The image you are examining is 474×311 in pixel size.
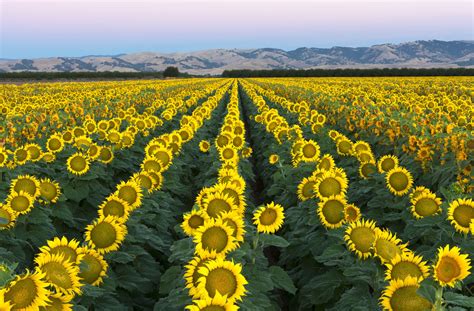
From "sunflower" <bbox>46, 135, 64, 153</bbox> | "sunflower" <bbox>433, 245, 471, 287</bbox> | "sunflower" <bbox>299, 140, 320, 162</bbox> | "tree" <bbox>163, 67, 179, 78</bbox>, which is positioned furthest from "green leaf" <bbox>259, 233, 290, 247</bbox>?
"tree" <bbox>163, 67, 179, 78</bbox>

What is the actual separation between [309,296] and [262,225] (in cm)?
100

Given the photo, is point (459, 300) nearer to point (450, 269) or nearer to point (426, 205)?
point (450, 269)

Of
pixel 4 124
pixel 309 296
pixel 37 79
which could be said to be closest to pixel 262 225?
pixel 309 296

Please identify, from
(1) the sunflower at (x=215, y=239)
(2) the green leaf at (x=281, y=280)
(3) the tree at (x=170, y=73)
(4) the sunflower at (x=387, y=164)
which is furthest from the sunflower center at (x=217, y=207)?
(3) the tree at (x=170, y=73)

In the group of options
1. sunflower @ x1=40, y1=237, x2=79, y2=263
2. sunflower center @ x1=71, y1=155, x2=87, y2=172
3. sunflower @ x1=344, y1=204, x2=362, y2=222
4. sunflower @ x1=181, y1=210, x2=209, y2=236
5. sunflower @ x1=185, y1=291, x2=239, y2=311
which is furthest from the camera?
sunflower center @ x1=71, y1=155, x2=87, y2=172

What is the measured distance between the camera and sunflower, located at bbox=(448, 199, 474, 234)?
378cm

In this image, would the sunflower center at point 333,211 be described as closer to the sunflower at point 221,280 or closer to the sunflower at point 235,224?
the sunflower at point 235,224

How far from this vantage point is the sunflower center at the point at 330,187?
4930mm

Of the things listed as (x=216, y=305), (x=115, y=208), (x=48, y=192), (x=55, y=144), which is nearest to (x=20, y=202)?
(x=48, y=192)

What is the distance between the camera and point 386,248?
3318 mm

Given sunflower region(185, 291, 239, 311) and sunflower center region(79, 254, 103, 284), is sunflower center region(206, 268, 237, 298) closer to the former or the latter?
sunflower region(185, 291, 239, 311)

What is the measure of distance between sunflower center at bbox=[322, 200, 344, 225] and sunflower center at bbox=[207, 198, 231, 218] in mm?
1081

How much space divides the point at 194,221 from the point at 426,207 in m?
2.31

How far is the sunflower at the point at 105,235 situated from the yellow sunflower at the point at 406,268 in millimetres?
2366
